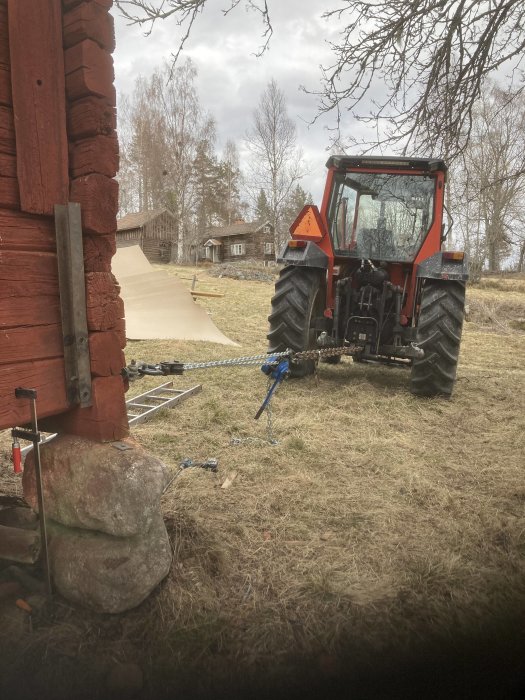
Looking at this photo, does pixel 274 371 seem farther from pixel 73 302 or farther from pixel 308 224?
pixel 308 224

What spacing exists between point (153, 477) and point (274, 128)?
88.9 ft

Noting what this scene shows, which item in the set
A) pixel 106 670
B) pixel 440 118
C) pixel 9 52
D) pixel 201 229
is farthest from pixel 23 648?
pixel 201 229

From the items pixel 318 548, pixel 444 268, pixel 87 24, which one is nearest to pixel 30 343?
pixel 87 24

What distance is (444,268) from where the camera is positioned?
491 cm

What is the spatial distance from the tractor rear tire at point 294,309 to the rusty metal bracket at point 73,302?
3.43m

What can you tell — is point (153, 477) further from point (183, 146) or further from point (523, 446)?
point (183, 146)

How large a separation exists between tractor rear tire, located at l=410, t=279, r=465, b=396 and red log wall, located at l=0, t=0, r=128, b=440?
360 cm

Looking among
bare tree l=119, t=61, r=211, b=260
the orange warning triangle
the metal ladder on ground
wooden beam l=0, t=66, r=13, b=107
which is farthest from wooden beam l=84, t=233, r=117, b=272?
bare tree l=119, t=61, r=211, b=260

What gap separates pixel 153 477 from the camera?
194 cm

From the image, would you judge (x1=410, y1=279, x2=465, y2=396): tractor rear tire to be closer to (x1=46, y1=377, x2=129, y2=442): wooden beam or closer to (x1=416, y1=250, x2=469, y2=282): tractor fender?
(x1=416, y1=250, x2=469, y2=282): tractor fender

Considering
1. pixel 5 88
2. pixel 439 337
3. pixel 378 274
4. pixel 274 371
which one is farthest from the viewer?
pixel 378 274

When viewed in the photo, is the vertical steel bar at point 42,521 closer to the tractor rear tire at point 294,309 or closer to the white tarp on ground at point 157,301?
the tractor rear tire at point 294,309

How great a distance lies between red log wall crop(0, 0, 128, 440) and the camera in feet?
5.49

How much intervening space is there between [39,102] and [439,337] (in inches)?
158
